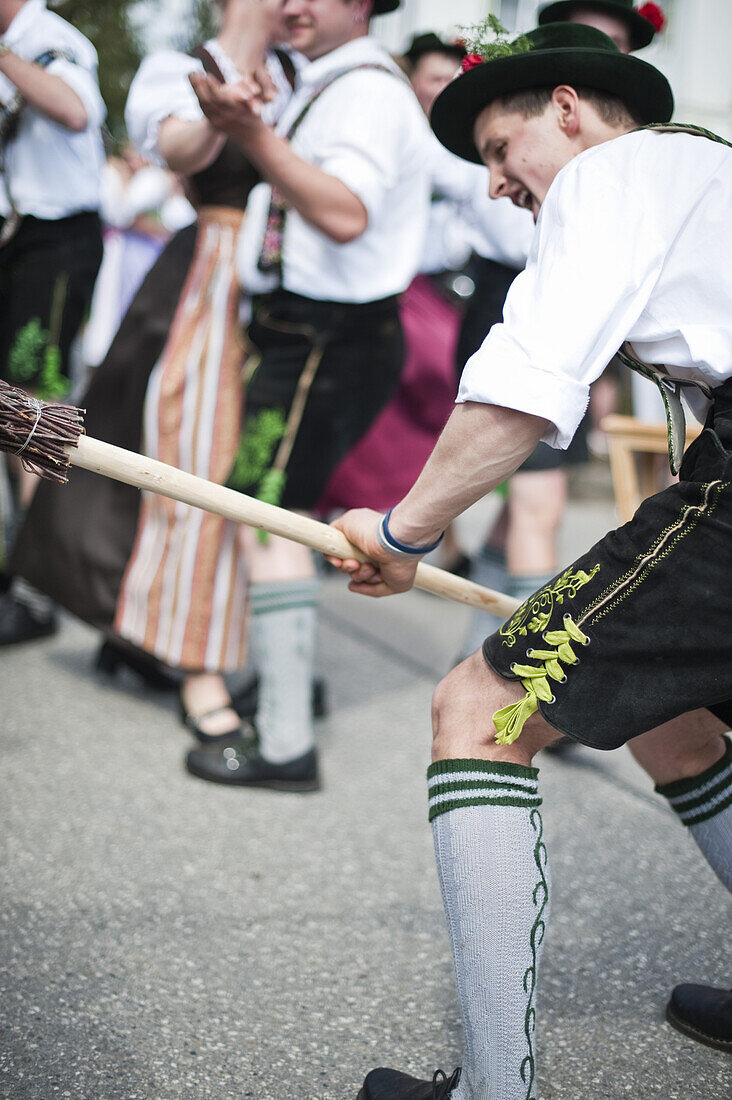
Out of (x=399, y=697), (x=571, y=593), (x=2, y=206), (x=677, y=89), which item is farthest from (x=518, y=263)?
(x=677, y=89)

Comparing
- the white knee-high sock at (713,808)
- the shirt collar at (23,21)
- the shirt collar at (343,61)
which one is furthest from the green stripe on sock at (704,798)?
the shirt collar at (23,21)

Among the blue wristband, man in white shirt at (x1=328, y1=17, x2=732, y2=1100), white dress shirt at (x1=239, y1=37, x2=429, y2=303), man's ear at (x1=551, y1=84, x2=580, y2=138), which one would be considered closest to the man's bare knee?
man in white shirt at (x1=328, y1=17, x2=732, y2=1100)

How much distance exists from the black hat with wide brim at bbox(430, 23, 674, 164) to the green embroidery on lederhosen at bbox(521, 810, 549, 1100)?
0.95m

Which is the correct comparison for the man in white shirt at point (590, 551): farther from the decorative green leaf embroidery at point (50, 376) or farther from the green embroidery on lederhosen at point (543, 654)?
the decorative green leaf embroidery at point (50, 376)

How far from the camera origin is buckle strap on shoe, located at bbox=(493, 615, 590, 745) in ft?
3.94

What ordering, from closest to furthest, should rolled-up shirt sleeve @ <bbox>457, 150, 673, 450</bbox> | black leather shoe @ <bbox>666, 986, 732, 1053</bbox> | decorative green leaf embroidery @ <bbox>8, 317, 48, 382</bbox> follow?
rolled-up shirt sleeve @ <bbox>457, 150, 673, 450</bbox>
black leather shoe @ <bbox>666, 986, 732, 1053</bbox>
decorative green leaf embroidery @ <bbox>8, 317, 48, 382</bbox>

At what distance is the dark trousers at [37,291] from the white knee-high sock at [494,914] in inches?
90.1

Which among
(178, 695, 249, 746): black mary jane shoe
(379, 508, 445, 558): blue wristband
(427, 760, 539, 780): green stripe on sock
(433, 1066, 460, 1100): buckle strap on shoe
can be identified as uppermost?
(379, 508, 445, 558): blue wristband

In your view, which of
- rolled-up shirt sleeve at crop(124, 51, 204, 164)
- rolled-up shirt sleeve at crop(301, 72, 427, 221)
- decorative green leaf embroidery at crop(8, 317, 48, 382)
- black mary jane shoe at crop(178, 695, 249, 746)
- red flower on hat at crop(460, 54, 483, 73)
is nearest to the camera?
red flower on hat at crop(460, 54, 483, 73)

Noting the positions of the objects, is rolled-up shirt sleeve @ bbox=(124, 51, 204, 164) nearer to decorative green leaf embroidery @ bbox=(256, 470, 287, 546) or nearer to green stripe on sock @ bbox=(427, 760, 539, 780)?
decorative green leaf embroidery @ bbox=(256, 470, 287, 546)

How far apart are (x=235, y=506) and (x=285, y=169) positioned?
909 mm

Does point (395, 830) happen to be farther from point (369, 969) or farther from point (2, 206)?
point (2, 206)

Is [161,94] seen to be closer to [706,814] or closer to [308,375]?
[308,375]

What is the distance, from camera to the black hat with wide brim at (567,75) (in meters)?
1.35
